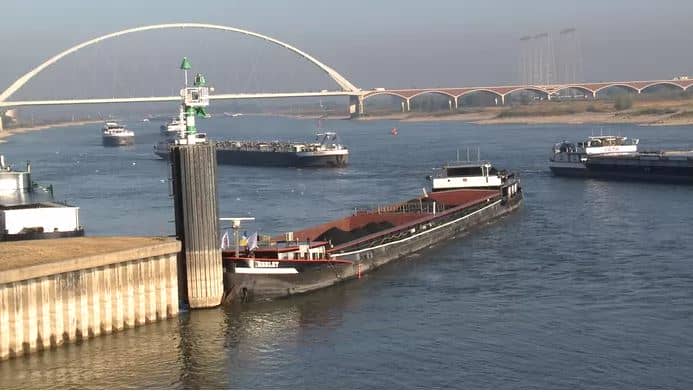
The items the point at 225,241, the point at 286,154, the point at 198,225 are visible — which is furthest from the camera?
the point at 286,154

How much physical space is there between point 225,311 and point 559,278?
9.76 metres

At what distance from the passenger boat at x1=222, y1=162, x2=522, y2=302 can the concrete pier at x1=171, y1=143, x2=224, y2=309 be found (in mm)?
790

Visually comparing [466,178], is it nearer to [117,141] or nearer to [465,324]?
[465,324]

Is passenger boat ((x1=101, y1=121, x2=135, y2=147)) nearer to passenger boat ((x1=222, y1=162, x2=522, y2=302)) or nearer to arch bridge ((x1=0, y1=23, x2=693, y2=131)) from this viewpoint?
arch bridge ((x1=0, y1=23, x2=693, y2=131))

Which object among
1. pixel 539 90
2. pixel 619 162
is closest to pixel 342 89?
pixel 539 90

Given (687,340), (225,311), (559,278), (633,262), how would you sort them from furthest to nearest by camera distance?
(633,262)
(559,278)
(225,311)
(687,340)

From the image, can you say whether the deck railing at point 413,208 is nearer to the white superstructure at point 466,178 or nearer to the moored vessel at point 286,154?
the white superstructure at point 466,178

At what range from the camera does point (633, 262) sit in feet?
114

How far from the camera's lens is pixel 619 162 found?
6494 cm

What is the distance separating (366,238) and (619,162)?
3294 centimetres

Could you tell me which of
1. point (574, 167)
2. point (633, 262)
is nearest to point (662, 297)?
point (633, 262)

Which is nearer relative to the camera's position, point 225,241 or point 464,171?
point 225,241

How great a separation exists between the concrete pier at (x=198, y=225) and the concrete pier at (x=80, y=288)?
1018 mm

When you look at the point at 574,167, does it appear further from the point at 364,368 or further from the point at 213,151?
the point at 364,368
